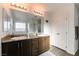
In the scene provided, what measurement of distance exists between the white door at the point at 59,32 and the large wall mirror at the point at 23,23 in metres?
0.47

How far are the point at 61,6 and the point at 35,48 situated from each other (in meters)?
1.61

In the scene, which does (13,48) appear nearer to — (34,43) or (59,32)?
(34,43)

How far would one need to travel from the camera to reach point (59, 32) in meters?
3.72

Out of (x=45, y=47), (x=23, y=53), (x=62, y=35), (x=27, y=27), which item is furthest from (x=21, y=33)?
(x=62, y=35)

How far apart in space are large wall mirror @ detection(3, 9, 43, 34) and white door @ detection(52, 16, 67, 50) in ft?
1.55

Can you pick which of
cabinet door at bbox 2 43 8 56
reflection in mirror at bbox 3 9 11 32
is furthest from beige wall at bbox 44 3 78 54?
cabinet door at bbox 2 43 8 56

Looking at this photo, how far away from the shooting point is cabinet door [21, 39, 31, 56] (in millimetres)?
3312

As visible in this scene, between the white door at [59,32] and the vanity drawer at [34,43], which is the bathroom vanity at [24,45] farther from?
the white door at [59,32]

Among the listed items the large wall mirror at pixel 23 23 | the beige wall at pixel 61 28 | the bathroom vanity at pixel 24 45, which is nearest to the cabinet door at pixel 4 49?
the bathroom vanity at pixel 24 45

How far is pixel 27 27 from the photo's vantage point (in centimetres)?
366

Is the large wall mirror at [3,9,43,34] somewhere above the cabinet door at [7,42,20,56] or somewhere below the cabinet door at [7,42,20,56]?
above

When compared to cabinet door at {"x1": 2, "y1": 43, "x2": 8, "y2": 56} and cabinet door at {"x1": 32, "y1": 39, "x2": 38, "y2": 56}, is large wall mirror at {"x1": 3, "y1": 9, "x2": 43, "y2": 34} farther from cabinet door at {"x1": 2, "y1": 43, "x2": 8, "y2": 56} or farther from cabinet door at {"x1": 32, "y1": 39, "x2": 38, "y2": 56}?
cabinet door at {"x1": 2, "y1": 43, "x2": 8, "y2": 56}

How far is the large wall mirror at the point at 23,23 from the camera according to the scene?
339cm

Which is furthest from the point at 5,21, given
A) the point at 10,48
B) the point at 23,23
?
the point at 10,48
